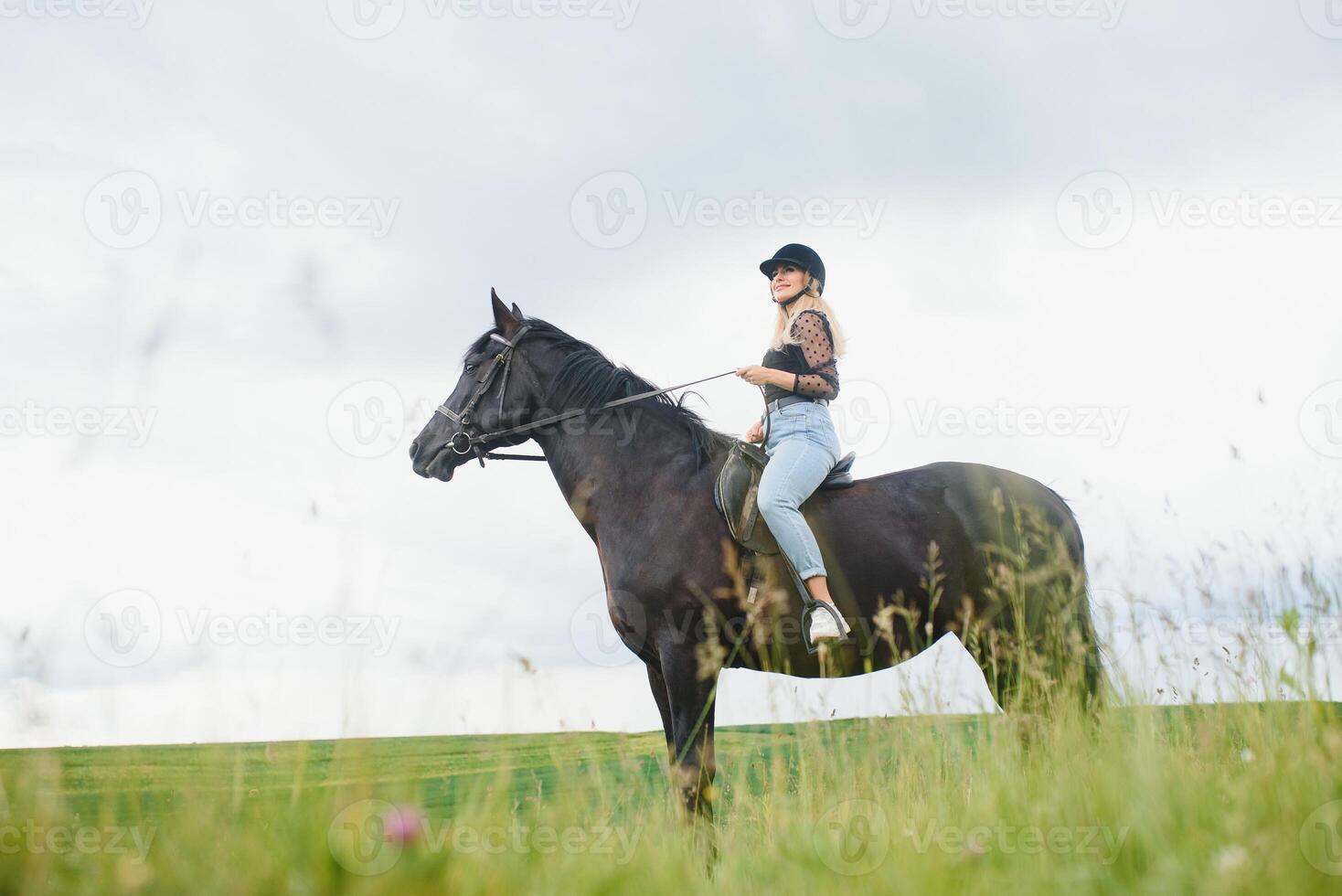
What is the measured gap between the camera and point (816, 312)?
259 inches

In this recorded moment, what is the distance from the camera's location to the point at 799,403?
6.50 meters

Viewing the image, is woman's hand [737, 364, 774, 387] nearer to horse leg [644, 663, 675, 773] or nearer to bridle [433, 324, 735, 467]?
bridle [433, 324, 735, 467]

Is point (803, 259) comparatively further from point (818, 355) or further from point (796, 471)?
point (796, 471)

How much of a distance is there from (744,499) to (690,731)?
146 centimetres

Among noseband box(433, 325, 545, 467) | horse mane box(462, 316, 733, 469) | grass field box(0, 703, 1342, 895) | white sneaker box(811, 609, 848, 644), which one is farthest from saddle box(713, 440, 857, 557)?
grass field box(0, 703, 1342, 895)

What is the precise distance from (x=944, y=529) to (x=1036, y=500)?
832 mm

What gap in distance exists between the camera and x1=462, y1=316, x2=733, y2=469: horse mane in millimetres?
6805

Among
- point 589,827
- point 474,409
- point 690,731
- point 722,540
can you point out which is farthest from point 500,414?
point 589,827

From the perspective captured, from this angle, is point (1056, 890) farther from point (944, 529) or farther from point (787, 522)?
point (944, 529)

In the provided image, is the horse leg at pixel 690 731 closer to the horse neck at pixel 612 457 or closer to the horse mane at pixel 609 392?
the horse neck at pixel 612 457

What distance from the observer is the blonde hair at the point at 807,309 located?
259 inches

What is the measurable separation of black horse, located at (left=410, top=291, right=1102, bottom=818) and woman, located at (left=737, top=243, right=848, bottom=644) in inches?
10.1

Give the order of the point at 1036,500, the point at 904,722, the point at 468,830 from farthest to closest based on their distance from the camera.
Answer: the point at 1036,500, the point at 904,722, the point at 468,830

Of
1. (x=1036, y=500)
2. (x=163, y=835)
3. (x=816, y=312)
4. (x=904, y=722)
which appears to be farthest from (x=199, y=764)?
(x=1036, y=500)
